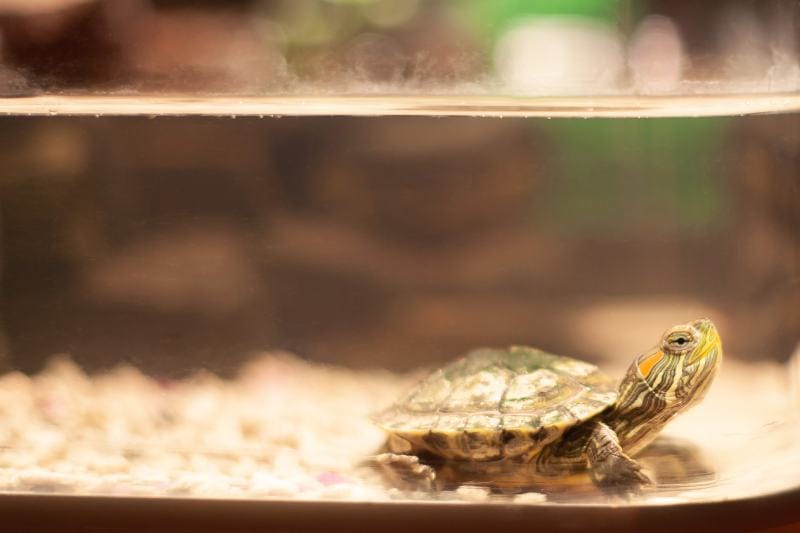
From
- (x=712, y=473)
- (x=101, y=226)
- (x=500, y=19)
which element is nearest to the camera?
(x=712, y=473)

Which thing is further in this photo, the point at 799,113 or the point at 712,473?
the point at 799,113

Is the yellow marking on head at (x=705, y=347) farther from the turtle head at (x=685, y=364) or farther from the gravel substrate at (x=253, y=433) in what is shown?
the gravel substrate at (x=253, y=433)

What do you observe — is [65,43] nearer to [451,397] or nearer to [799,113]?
[451,397]

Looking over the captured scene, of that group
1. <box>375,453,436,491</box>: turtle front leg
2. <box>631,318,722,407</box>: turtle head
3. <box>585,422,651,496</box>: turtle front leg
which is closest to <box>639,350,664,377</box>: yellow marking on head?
<box>631,318,722,407</box>: turtle head

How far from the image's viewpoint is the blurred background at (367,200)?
1.60 m

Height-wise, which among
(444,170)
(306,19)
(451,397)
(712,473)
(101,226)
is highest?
(306,19)

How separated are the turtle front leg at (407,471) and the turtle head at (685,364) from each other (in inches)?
15.8

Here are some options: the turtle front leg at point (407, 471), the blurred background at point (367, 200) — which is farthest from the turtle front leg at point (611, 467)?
the blurred background at point (367, 200)

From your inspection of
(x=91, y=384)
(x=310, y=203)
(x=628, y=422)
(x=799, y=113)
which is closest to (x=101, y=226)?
(x=91, y=384)

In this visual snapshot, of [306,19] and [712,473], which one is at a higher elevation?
[306,19]

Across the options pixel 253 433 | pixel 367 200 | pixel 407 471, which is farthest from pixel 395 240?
pixel 407 471

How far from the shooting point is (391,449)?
4.68 ft

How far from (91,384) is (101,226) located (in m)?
0.39

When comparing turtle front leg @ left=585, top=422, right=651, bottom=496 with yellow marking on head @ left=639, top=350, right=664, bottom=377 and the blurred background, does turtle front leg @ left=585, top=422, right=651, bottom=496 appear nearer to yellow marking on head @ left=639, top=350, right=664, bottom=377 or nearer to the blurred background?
yellow marking on head @ left=639, top=350, right=664, bottom=377
